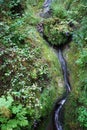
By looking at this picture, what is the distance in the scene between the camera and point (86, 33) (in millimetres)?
8398

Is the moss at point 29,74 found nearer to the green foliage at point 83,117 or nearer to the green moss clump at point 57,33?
the green foliage at point 83,117

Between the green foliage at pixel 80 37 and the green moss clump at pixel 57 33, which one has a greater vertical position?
the green foliage at pixel 80 37

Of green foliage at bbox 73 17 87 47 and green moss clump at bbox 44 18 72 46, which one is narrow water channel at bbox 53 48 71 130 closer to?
green moss clump at bbox 44 18 72 46

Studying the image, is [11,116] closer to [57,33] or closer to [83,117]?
[83,117]

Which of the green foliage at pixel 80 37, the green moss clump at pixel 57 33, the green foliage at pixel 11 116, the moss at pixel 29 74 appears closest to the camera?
the green foliage at pixel 11 116

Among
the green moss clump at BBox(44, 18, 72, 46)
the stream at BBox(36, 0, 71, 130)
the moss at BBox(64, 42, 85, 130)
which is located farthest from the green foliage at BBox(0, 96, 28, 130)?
the green moss clump at BBox(44, 18, 72, 46)

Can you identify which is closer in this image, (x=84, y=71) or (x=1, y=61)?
(x=1, y=61)

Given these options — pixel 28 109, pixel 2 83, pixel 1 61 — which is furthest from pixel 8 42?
pixel 28 109

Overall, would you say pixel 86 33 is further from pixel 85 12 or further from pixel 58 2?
pixel 58 2

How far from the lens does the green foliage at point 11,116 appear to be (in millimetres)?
5156

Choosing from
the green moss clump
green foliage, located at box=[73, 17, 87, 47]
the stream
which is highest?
green foliage, located at box=[73, 17, 87, 47]

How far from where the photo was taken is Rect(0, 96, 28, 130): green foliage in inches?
203

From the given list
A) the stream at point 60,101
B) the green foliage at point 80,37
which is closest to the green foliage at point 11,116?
the stream at point 60,101

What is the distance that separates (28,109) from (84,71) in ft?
9.58
